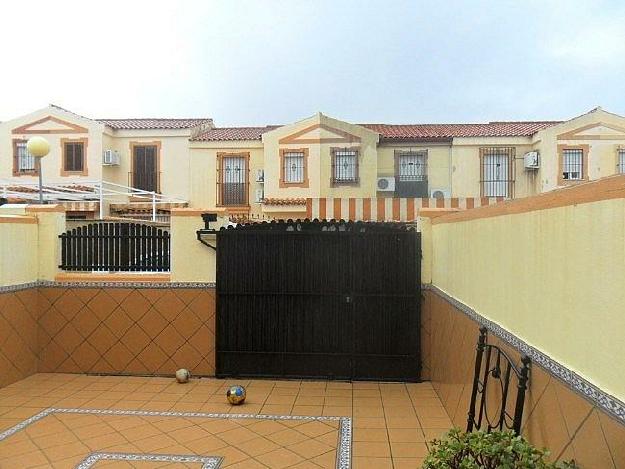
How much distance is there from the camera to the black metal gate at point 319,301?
7.28 m

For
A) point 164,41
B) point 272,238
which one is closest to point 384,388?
point 272,238

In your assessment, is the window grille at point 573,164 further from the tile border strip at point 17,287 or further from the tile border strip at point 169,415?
the tile border strip at point 17,287

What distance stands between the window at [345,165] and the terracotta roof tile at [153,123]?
620 cm

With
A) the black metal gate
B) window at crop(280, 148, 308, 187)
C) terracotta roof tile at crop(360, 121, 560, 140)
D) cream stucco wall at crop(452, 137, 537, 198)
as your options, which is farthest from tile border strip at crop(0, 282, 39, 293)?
cream stucco wall at crop(452, 137, 537, 198)

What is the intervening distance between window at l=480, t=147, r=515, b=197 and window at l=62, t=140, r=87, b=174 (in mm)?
16277

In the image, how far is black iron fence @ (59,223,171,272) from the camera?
771cm

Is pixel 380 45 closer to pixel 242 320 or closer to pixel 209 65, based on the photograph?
pixel 209 65

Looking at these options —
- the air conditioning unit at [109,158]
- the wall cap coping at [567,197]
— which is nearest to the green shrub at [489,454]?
the wall cap coping at [567,197]

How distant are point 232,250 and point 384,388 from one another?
9.85ft

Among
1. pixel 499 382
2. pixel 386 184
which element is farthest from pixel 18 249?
pixel 386 184

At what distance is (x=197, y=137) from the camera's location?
20547 mm

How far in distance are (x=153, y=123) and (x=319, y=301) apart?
55.8 ft

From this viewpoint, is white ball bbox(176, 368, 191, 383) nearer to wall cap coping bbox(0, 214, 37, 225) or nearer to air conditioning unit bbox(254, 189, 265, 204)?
wall cap coping bbox(0, 214, 37, 225)

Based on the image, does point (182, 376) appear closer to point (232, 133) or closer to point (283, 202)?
point (283, 202)
